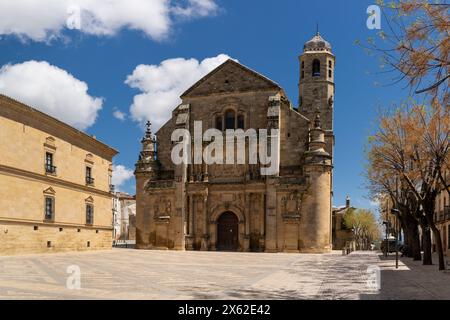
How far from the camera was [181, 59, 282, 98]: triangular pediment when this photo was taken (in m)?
41.9

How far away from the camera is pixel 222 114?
4256 cm

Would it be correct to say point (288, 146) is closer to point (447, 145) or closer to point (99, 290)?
point (447, 145)

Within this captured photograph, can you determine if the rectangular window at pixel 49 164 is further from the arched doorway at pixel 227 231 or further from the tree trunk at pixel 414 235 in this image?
the tree trunk at pixel 414 235

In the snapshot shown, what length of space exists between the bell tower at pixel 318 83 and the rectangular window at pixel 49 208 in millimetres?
25391

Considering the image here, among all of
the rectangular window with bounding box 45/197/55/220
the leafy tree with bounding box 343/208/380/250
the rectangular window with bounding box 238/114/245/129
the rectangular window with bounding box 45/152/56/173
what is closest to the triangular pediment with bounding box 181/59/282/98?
the rectangular window with bounding box 238/114/245/129

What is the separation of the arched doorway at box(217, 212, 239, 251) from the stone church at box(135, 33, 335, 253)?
8 cm

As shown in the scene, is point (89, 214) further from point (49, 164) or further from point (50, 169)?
point (49, 164)

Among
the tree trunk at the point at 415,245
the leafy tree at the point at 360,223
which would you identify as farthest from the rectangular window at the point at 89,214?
the leafy tree at the point at 360,223

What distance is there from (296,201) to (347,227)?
34497mm

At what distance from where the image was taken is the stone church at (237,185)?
38.2m

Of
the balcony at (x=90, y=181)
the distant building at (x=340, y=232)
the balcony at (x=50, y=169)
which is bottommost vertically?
the distant building at (x=340, y=232)
